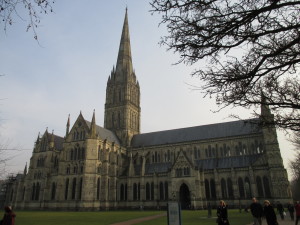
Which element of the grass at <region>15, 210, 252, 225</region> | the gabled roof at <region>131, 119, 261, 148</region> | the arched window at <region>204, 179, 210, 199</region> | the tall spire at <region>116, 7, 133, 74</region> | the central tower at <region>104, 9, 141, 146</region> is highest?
the tall spire at <region>116, 7, 133, 74</region>

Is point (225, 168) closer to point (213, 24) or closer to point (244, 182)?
point (244, 182)

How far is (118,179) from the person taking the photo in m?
53.9

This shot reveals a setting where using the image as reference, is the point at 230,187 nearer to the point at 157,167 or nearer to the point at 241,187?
the point at 241,187

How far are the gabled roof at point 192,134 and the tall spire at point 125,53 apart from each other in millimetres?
19524

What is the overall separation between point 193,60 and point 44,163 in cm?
5620

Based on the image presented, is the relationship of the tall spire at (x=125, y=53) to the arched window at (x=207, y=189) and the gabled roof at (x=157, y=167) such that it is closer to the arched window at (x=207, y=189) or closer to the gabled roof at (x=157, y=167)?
the gabled roof at (x=157, y=167)

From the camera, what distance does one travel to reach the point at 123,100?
Answer: 66625 mm

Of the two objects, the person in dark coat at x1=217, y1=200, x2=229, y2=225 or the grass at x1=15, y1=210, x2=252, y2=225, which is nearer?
the person in dark coat at x1=217, y1=200, x2=229, y2=225

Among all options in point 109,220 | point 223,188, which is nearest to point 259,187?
point 223,188

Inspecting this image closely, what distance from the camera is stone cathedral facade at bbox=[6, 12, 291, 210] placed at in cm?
4294

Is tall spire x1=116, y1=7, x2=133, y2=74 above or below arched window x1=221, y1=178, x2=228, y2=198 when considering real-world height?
above

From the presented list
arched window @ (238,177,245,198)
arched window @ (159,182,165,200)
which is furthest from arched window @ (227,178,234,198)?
arched window @ (159,182,165,200)

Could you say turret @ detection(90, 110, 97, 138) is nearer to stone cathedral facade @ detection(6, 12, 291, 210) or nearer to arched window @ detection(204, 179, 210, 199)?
stone cathedral facade @ detection(6, 12, 291, 210)

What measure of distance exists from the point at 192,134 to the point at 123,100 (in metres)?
20.6
